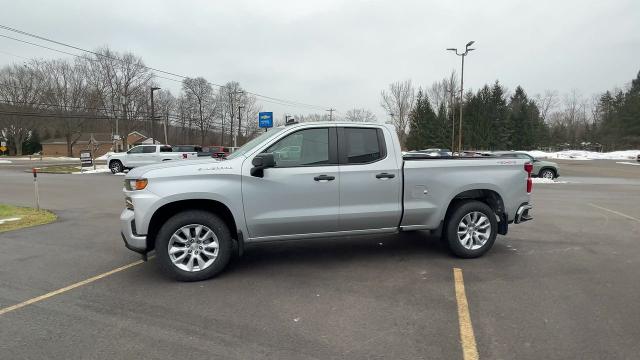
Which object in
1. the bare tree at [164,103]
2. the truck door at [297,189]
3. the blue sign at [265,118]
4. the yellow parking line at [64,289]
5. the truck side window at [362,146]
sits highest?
the bare tree at [164,103]

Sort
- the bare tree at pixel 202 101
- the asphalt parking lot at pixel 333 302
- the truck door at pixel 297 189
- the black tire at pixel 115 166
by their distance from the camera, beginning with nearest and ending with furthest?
1. the asphalt parking lot at pixel 333 302
2. the truck door at pixel 297 189
3. the black tire at pixel 115 166
4. the bare tree at pixel 202 101

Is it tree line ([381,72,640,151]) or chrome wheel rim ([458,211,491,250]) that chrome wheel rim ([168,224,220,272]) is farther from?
tree line ([381,72,640,151])

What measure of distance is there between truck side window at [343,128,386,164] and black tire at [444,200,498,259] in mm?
1376

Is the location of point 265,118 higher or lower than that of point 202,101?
lower

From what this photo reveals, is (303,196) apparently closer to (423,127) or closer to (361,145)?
(361,145)

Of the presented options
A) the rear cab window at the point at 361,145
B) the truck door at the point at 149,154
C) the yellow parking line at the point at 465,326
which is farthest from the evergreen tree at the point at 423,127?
the yellow parking line at the point at 465,326

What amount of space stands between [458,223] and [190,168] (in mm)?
3601

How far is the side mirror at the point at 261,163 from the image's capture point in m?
4.70

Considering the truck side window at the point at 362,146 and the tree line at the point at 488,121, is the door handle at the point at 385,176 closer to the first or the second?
the truck side window at the point at 362,146

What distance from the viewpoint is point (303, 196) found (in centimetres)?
498

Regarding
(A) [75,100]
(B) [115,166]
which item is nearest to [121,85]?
(A) [75,100]

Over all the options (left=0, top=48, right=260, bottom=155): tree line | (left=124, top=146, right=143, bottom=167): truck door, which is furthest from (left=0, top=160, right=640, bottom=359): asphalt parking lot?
(left=0, top=48, right=260, bottom=155): tree line

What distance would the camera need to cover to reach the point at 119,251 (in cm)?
635

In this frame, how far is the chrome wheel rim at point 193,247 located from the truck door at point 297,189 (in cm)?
49
